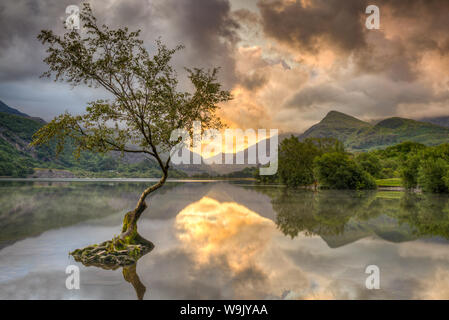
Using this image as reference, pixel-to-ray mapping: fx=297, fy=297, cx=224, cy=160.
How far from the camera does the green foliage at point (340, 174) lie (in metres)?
79.7

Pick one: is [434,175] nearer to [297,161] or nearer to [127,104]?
[297,161]

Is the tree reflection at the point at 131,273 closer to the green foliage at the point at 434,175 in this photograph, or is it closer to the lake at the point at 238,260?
the lake at the point at 238,260

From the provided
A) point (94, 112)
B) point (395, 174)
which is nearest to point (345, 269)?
point (94, 112)

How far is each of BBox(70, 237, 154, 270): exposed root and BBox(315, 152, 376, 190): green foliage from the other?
73.2 m

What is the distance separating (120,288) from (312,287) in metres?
6.32

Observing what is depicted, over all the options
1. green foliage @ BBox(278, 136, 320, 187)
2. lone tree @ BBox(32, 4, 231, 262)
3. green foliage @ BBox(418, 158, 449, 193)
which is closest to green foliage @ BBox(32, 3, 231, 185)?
lone tree @ BBox(32, 4, 231, 262)

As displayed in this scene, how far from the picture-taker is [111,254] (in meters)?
12.8

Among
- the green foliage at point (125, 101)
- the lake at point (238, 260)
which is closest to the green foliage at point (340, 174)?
the lake at point (238, 260)

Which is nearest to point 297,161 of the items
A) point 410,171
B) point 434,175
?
point 410,171

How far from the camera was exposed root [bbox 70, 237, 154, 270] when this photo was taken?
1236 cm

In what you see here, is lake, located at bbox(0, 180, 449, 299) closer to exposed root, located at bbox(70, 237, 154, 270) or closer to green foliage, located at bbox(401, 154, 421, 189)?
exposed root, located at bbox(70, 237, 154, 270)

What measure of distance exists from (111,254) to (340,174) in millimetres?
75734
